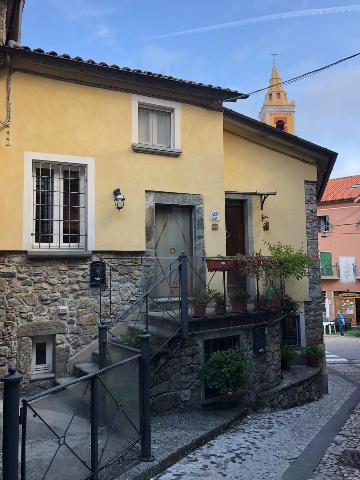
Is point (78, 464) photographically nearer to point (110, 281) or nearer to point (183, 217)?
point (110, 281)

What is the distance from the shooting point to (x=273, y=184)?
37.3ft

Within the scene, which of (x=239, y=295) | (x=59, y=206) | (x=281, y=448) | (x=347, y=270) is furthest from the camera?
(x=347, y=270)

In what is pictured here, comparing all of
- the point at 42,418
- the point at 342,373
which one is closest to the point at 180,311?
the point at 42,418

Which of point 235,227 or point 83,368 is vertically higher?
point 235,227

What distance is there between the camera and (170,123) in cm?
912

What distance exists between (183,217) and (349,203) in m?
26.1

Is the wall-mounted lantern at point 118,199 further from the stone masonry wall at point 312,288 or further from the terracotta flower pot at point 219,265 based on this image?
the stone masonry wall at point 312,288

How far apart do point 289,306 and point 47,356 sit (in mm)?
6152

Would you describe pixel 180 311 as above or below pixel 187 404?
above

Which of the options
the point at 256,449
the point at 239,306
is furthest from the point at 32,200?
the point at 256,449

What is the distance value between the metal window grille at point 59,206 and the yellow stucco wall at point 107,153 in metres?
0.30

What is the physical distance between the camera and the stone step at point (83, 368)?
7.14 m

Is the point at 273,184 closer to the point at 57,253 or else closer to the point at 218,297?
the point at 218,297

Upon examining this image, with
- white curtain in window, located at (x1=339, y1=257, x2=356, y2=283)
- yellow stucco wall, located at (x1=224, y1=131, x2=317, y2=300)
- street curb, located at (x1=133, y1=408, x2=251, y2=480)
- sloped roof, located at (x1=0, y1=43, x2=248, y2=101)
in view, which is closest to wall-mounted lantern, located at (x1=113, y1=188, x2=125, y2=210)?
sloped roof, located at (x1=0, y1=43, x2=248, y2=101)
